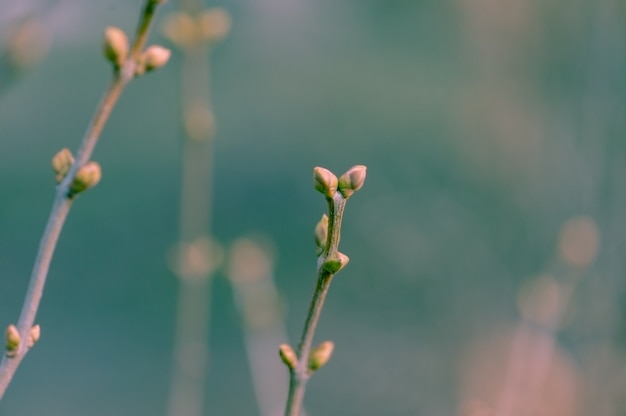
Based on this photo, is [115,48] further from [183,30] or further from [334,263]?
[183,30]

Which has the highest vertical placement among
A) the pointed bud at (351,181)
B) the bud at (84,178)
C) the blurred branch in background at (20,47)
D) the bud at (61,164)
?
the blurred branch in background at (20,47)

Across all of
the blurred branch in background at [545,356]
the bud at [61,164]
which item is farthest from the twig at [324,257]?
the blurred branch in background at [545,356]

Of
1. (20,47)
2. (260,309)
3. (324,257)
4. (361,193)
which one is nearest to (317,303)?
(324,257)

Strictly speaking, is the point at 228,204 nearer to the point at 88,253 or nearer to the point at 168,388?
the point at 88,253

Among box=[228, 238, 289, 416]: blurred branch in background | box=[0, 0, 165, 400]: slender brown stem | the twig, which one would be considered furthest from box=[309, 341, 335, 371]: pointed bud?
box=[228, 238, 289, 416]: blurred branch in background

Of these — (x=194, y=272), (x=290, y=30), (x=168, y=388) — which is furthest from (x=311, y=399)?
(x=290, y=30)

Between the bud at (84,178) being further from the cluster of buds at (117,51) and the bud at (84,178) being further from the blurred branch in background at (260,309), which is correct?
the blurred branch in background at (260,309)
